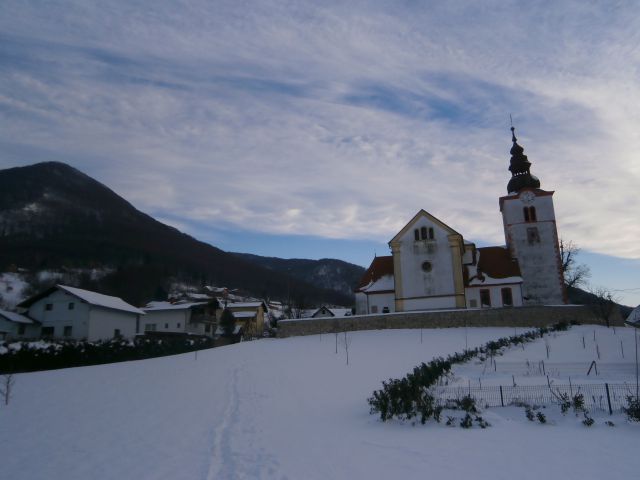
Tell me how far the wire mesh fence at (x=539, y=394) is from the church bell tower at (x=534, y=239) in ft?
100

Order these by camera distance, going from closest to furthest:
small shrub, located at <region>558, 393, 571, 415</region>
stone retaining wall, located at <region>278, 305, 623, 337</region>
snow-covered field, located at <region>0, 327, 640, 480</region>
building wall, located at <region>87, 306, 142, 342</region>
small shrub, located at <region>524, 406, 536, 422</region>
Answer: snow-covered field, located at <region>0, 327, 640, 480</region>, small shrub, located at <region>524, 406, 536, 422</region>, small shrub, located at <region>558, 393, 571, 415</region>, stone retaining wall, located at <region>278, 305, 623, 337</region>, building wall, located at <region>87, 306, 142, 342</region>

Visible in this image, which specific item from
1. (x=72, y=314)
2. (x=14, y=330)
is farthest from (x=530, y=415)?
(x=14, y=330)

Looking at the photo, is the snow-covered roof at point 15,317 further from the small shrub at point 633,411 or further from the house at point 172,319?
the small shrub at point 633,411

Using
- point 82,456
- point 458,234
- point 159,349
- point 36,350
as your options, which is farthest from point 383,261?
point 82,456

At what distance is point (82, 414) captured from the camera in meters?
12.9

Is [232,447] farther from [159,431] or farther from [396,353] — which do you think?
[396,353]

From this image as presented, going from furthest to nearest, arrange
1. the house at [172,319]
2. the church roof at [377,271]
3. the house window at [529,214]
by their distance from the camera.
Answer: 1. the house at [172,319]
2. the church roof at [377,271]
3. the house window at [529,214]

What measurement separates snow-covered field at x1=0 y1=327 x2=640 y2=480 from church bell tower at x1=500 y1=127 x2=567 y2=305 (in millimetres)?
29147

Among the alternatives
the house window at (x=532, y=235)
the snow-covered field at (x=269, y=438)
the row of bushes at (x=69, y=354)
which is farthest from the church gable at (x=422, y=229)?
the snow-covered field at (x=269, y=438)

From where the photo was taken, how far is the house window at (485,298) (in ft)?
134

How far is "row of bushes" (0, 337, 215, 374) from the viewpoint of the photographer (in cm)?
2417

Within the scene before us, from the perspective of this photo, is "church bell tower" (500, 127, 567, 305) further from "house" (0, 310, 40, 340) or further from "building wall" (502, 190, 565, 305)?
"house" (0, 310, 40, 340)

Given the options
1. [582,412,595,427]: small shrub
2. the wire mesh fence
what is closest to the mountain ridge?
the wire mesh fence

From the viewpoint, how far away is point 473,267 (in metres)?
43.1
